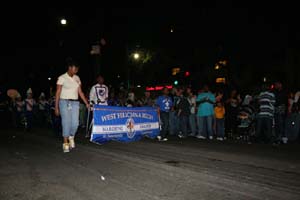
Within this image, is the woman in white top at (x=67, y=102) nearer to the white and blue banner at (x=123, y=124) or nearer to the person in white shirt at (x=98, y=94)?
the white and blue banner at (x=123, y=124)

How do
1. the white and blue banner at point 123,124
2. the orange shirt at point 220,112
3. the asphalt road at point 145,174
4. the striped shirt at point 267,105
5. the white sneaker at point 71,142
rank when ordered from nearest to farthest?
1. the asphalt road at point 145,174
2. the white sneaker at point 71,142
3. the white and blue banner at point 123,124
4. the striped shirt at point 267,105
5. the orange shirt at point 220,112

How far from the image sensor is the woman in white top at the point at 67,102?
8.31 meters

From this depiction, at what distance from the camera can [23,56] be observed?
38688 millimetres

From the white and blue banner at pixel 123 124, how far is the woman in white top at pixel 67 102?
5.80ft

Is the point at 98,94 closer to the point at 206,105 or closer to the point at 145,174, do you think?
the point at 206,105

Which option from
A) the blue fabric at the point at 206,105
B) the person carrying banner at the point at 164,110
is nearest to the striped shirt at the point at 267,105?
the blue fabric at the point at 206,105

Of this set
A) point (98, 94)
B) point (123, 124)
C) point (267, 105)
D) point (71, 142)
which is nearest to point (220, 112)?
point (267, 105)

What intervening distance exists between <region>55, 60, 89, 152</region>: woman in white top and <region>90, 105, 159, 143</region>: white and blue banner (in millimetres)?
1767

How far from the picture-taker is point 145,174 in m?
5.95

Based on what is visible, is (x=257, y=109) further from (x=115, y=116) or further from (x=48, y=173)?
(x=48, y=173)

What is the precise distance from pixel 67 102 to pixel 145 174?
3191mm

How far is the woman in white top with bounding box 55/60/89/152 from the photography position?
8312mm

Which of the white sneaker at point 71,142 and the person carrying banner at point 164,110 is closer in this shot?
the white sneaker at point 71,142

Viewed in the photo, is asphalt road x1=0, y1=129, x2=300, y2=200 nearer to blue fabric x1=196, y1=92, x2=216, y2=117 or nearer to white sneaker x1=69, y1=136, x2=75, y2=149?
white sneaker x1=69, y1=136, x2=75, y2=149
